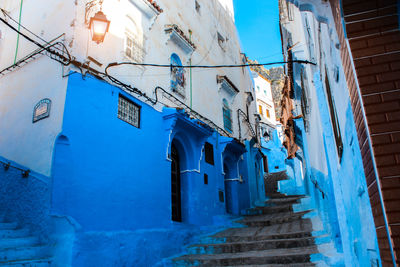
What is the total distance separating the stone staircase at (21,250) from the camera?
18.7 ft

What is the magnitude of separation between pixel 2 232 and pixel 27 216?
0.52 metres

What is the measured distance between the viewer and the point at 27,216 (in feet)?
21.9

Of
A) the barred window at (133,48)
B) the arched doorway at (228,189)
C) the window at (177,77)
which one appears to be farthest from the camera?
the arched doorway at (228,189)

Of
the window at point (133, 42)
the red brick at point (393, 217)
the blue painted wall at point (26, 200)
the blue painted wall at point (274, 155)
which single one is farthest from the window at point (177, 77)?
the blue painted wall at point (274, 155)

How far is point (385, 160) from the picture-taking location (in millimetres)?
2363

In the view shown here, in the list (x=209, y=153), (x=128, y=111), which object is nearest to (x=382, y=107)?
(x=128, y=111)

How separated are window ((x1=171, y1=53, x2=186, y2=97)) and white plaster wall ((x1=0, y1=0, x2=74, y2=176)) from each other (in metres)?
4.07

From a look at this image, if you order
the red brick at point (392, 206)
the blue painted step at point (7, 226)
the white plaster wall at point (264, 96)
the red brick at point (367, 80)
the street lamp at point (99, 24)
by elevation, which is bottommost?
the red brick at point (392, 206)

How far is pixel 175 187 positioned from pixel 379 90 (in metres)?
8.56

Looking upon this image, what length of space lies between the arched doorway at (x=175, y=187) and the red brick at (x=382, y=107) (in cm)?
838

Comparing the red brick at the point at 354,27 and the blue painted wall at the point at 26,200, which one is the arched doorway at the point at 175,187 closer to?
the blue painted wall at the point at 26,200

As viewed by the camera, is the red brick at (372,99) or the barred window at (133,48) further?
the barred window at (133,48)

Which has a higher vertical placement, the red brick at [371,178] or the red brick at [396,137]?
the red brick at [396,137]

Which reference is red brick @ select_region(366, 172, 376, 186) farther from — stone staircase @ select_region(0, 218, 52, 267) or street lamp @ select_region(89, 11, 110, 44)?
street lamp @ select_region(89, 11, 110, 44)
